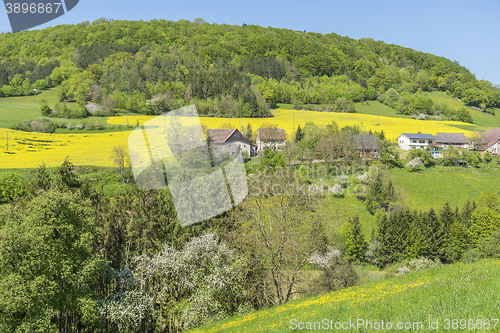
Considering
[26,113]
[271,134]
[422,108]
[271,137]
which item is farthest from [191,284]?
[422,108]

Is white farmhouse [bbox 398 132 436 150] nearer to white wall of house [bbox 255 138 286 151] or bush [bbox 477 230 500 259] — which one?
white wall of house [bbox 255 138 286 151]

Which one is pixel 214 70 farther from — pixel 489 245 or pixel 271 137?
pixel 489 245

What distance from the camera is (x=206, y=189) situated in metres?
28.0

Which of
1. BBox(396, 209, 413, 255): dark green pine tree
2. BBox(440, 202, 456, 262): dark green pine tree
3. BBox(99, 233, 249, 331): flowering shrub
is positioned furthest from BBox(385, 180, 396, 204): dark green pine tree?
BBox(99, 233, 249, 331): flowering shrub

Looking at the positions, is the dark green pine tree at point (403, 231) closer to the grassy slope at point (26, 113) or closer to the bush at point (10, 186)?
the bush at point (10, 186)

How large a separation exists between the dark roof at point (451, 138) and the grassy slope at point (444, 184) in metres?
22.2

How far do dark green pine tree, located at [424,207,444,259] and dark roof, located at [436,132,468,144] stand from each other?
47748mm

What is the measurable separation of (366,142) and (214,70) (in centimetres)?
8812

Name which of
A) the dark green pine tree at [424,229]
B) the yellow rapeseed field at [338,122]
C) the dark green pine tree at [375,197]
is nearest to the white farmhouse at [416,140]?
the yellow rapeseed field at [338,122]

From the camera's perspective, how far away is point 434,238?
40.6 m

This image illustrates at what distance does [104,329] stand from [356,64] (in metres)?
169

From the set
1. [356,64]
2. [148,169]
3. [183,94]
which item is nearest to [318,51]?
[356,64]

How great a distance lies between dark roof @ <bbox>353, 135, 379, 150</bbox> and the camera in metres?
67.1

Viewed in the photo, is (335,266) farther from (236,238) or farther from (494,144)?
(494,144)
